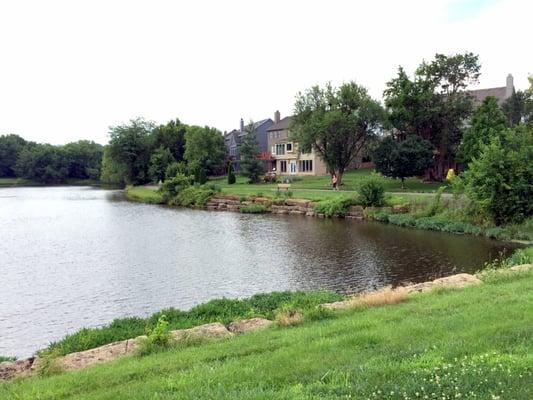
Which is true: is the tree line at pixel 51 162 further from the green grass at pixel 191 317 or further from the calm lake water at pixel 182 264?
the green grass at pixel 191 317

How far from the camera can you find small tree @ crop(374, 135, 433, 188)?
139 feet

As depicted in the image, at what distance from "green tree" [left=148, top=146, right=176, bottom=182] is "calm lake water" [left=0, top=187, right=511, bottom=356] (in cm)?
4356

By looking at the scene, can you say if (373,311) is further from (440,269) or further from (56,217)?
(56,217)

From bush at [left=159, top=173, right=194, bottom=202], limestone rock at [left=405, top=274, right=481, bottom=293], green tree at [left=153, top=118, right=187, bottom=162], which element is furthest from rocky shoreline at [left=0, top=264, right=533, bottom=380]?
green tree at [left=153, top=118, right=187, bottom=162]

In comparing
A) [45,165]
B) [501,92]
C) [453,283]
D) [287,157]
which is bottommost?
[453,283]

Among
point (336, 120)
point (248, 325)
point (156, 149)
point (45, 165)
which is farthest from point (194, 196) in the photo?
point (45, 165)

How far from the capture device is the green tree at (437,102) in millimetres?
45062

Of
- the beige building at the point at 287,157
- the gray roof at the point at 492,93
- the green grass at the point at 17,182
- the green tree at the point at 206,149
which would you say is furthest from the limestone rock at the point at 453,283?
the green grass at the point at 17,182

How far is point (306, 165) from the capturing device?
68.6m

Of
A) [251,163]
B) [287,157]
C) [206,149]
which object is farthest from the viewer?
[206,149]

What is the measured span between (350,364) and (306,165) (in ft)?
208

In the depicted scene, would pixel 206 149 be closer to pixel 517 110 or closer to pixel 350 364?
pixel 517 110

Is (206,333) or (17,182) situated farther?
(17,182)

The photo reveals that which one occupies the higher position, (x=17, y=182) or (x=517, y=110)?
(x=517, y=110)
